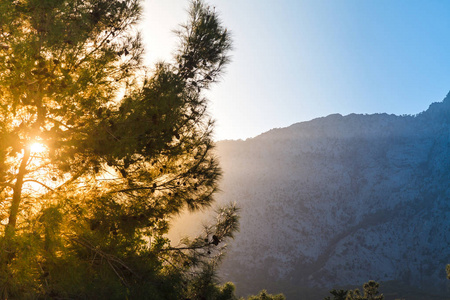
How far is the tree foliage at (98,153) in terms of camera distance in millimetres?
4629

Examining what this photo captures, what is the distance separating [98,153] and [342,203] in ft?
441

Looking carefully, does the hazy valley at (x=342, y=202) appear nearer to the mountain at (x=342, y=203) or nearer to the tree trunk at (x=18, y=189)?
the mountain at (x=342, y=203)

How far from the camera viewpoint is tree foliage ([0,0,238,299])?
4.63m

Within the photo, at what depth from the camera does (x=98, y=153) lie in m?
5.79

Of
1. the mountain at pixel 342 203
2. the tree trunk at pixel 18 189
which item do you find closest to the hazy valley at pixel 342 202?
the mountain at pixel 342 203

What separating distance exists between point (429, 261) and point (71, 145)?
413ft

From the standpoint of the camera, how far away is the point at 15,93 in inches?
193

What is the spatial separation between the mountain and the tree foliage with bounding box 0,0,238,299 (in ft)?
312

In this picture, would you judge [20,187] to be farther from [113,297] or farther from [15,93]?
[113,297]

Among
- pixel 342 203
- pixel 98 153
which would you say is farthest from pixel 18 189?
pixel 342 203

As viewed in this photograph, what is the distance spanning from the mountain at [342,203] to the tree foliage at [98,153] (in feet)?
312

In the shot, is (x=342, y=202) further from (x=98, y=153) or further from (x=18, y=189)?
(x=18, y=189)

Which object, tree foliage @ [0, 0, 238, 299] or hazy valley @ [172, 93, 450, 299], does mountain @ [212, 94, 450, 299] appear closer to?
hazy valley @ [172, 93, 450, 299]

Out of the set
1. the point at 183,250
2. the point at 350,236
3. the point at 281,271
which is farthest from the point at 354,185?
the point at 183,250
